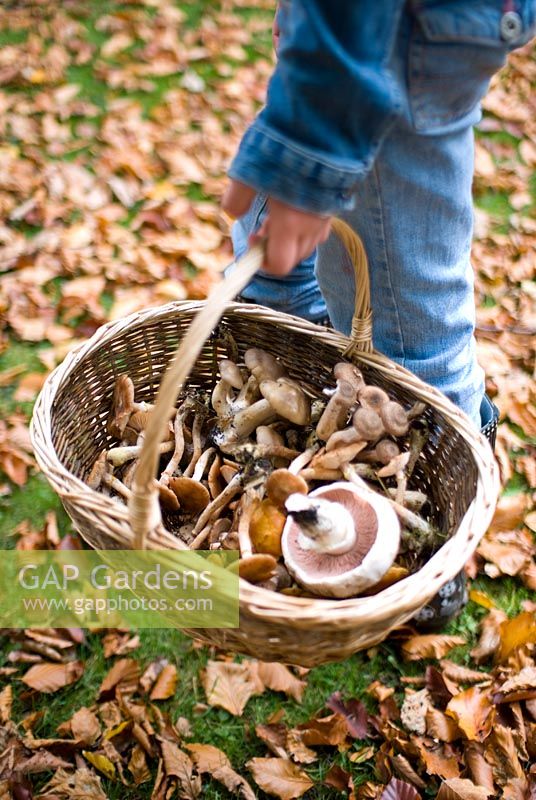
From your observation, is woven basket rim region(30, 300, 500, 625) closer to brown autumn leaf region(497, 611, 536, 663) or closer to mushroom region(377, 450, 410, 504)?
mushroom region(377, 450, 410, 504)

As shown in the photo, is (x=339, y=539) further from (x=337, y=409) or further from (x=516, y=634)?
(x=516, y=634)

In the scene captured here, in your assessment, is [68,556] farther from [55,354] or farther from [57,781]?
[55,354]

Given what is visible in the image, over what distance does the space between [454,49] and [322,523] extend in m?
0.88

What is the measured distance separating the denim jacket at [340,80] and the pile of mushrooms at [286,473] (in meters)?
0.54

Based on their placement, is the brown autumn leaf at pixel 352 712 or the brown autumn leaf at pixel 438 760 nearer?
the brown autumn leaf at pixel 438 760

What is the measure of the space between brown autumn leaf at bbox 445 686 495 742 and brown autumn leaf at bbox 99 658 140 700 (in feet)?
2.57

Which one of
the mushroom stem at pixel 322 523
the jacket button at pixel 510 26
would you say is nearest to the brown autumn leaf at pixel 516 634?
the mushroom stem at pixel 322 523

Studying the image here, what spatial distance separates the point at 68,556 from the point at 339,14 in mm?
1583

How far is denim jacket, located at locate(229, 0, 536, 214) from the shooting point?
Result: 44.0 inches

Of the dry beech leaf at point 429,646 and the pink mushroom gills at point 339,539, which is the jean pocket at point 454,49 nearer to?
the pink mushroom gills at point 339,539

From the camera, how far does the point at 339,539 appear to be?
4.39 ft

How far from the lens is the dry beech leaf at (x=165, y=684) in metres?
1.79

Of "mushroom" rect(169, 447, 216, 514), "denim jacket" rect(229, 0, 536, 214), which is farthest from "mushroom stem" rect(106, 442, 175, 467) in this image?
"denim jacket" rect(229, 0, 536, 214)
